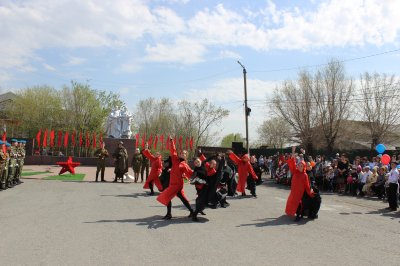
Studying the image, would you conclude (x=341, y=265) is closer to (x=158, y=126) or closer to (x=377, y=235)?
(x=377, y=235)

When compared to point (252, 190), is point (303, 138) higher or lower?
higher

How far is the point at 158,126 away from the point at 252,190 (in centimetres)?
4977

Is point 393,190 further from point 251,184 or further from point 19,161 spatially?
point 19,161

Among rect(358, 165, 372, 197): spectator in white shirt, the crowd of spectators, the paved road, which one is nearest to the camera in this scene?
the paved road

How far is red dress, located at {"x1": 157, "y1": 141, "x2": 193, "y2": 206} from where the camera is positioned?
10.2m

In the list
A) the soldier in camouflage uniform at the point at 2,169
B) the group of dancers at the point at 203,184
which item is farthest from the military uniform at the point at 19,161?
the group of dancers at the point at 203,184

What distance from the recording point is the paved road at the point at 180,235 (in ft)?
21.4

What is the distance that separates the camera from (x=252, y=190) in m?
15.7

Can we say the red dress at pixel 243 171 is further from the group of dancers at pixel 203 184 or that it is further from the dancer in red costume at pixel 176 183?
the dancer in red costume at pixel 176 183

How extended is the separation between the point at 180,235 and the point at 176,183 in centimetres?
219

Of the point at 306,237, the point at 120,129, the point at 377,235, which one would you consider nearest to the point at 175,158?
the point at 306,237

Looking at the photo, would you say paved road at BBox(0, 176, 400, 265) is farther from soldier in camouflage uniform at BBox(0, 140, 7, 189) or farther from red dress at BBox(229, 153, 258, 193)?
soldier in camouflage uniform at BBox(0, 140, 7, 189)

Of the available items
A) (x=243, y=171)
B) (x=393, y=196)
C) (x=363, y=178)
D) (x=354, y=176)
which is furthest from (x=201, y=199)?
(x=354, y=176)

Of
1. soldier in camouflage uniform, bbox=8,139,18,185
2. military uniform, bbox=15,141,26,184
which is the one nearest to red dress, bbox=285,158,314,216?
soldier in camouflage uniform, bbox=8,139,18,185
